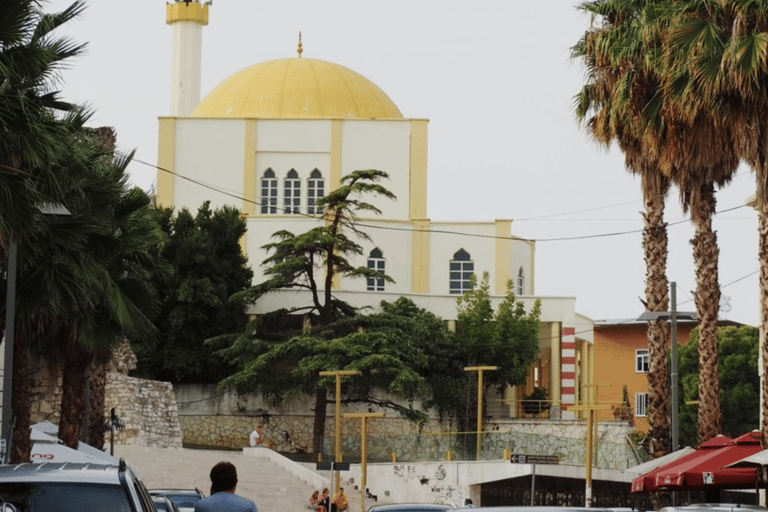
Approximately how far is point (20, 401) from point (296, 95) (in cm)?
5591

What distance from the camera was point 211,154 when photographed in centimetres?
7925

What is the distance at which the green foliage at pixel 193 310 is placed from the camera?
61.3 meters

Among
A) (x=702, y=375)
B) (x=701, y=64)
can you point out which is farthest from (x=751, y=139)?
(x=702, y=375)

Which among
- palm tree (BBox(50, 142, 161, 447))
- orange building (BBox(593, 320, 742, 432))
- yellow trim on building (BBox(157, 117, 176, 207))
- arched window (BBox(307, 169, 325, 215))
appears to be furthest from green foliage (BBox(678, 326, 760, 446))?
palm tree (BBox(50, 142, 161, 447))

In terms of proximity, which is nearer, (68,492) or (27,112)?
(68,492)

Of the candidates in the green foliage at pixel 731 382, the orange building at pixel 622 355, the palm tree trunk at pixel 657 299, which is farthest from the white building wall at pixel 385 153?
the palm tree trunk at pixel 657 299

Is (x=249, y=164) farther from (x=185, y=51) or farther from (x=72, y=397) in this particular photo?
(x=72, y=397)

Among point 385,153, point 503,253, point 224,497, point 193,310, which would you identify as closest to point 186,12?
point 385,153

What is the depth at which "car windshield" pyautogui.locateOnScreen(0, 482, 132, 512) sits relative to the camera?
9.70 metres

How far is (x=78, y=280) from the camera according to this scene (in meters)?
24.7

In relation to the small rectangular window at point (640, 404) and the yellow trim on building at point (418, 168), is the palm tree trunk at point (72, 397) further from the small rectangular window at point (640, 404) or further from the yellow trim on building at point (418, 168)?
the small rectangular window at point (640, 404)

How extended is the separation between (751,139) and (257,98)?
58.6 m

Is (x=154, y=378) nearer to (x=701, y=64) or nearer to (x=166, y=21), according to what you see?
(x=166, y=21)

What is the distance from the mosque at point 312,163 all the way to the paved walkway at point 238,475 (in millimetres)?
22764
